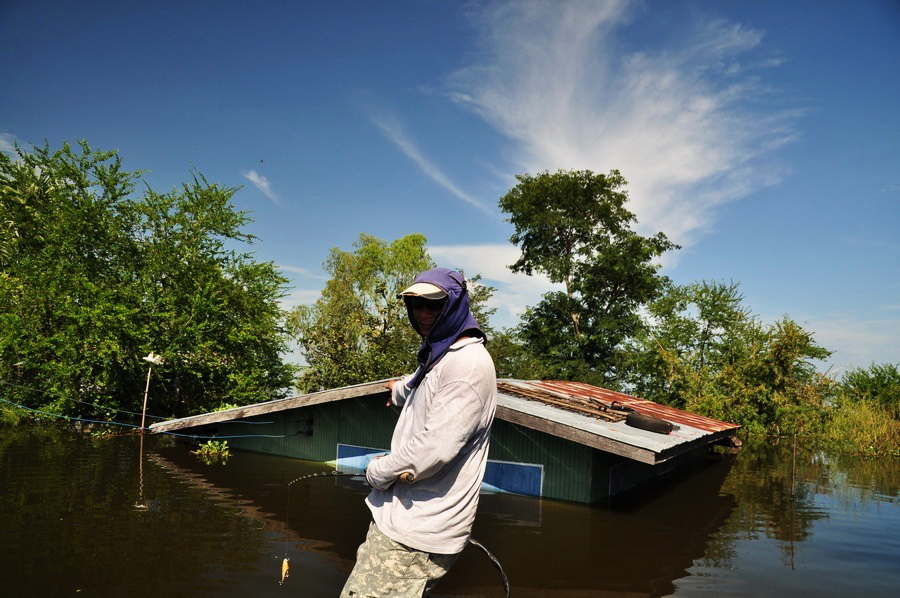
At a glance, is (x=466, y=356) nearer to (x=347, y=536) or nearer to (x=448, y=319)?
(x=448, y=319)

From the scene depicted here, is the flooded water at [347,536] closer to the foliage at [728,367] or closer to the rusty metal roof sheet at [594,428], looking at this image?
the rusty metal roof sheet at [594,428]

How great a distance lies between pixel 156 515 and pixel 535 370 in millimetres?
Answer: 23749

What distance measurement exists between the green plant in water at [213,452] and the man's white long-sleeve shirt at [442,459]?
1238 cm

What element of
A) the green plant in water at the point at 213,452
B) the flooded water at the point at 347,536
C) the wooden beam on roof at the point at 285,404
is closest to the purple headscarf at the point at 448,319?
the flooded water at the point at 347,536

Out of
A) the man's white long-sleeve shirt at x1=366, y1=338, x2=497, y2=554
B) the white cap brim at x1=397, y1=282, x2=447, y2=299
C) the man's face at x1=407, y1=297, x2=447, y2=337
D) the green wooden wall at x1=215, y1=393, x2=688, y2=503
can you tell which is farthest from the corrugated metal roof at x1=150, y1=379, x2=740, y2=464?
the white cap brim at x1=397, y1=282, x2=447, y2=299

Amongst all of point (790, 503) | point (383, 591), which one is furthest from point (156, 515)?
point (790, 503)

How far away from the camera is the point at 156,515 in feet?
26.0

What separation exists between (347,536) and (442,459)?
19.4 ft

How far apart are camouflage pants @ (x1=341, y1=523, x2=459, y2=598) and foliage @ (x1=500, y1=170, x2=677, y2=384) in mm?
28230

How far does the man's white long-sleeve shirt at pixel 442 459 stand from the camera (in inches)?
85.7

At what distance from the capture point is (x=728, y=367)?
997 inches

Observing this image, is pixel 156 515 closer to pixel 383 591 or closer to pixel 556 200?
pixel 383 591

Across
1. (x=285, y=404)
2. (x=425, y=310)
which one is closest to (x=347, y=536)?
(x=285, y=404)

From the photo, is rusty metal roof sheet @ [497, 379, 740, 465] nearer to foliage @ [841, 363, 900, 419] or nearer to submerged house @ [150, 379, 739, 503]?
submerged house @ [150, 379, 739, 503]
